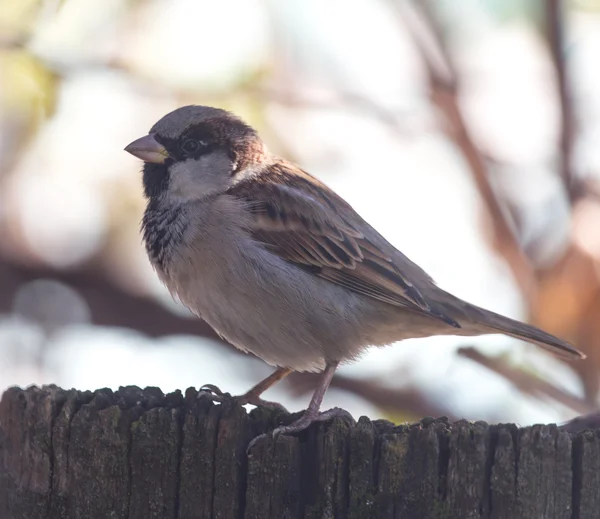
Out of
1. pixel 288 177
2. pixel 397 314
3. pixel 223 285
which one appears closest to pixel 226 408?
pixel 223 285

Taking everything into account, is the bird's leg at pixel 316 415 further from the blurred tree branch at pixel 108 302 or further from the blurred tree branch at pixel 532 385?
the blurred tree branch at pixel 108 302

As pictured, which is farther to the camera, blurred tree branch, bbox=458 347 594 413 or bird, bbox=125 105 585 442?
blurred tree branch, bbox=458 347 594 413

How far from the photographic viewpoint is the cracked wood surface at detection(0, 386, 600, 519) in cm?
220

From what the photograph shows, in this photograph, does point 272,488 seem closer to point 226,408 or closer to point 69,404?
point 226,408

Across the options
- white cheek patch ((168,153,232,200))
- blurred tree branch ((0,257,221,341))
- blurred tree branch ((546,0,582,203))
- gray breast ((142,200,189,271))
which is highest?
blurred tree branch ((546,0,582,203))

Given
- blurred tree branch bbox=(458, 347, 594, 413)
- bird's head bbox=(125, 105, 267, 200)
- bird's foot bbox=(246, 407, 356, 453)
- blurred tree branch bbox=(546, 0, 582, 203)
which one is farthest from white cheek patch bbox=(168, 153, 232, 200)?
blurred tree branch bbox=(546, 0, 582, 203)

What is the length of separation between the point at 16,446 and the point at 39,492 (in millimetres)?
144

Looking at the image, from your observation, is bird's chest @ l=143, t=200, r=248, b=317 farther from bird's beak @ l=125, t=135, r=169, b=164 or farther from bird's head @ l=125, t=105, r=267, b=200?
bird's beak @ l=125, t=135, r=169, b=164

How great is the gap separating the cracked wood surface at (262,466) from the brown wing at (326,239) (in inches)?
55.2

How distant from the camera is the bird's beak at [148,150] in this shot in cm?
396

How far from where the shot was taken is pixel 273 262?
12.1 ft

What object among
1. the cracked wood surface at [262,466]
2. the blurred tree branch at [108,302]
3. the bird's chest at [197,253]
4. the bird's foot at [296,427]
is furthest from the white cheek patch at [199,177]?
the cracked wood surface at [262,466]

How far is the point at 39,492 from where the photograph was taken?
92.7 inches

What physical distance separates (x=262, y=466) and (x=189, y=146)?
6.78 feet
